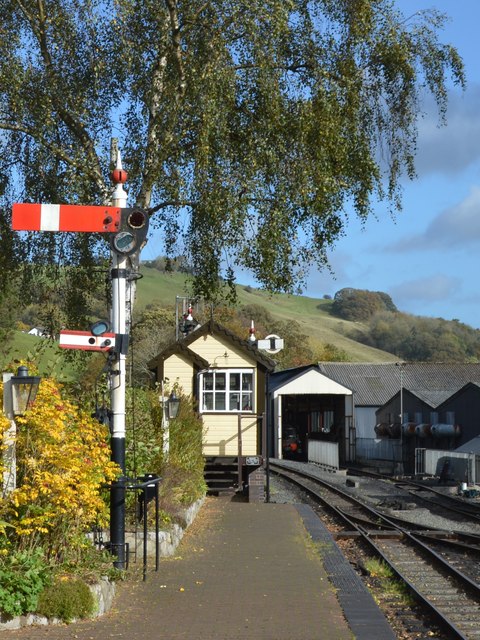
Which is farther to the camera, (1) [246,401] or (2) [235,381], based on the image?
(2) [235,381]

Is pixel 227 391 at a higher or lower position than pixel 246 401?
higher

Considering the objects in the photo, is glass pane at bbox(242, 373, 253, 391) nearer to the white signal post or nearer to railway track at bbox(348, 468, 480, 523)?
railway track at bbox(348, 468, 480, 523)

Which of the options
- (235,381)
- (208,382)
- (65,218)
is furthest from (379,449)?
(65,218)

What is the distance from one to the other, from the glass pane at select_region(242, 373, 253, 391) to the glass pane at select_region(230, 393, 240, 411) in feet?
1.02

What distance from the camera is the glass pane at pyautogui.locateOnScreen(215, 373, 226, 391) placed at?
1099 inches

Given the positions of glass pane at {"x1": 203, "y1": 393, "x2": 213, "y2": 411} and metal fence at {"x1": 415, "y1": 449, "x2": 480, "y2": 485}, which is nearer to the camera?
A: glass pane at {"x1": 203, "y1": 393, "x2": 213, "y2": 411}

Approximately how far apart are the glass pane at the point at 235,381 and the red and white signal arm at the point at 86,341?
54.7 feet

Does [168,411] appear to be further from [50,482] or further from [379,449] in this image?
[379,449]

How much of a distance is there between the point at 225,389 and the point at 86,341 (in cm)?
1688

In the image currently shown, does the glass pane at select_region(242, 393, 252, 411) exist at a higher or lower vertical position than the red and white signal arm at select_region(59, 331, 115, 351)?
lower

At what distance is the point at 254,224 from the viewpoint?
54.0 feet

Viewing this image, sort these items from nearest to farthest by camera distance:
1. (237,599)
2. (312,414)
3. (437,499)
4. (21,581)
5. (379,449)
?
(21,581) < (237,599) < (437,499) < (379,449) < (312,414)

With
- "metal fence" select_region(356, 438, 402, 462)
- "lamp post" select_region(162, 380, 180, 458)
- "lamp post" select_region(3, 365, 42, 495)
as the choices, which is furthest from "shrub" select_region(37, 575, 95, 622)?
"metal fence" select_region(356, 438, 402, 462)

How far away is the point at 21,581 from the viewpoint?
336 inches
